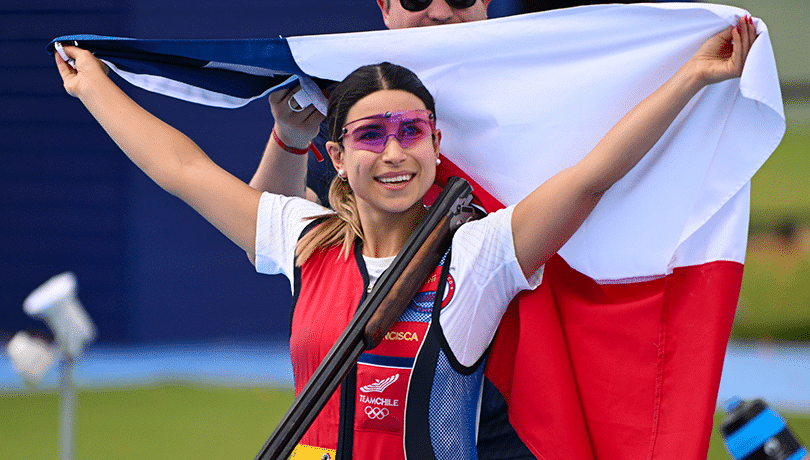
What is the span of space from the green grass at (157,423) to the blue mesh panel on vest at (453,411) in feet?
10.8

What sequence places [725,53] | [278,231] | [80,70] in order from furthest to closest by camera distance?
[80,70] → [278,231] → [725,53]

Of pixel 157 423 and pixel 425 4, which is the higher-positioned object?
pixel 425 4

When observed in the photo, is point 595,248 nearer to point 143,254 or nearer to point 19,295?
point 143,254

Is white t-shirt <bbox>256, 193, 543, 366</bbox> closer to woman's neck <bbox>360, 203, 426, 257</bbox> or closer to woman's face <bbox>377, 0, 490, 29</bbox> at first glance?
woman's neck <bbox>360, 203, 426, 257</bbox>

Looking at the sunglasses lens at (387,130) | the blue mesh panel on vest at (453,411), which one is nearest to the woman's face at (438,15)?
the sunglasses lens at (387,130)

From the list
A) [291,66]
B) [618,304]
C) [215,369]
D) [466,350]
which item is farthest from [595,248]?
[215,369]

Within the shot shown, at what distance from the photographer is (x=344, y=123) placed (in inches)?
70.7

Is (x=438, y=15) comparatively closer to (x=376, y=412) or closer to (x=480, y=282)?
(x=480, y=282)

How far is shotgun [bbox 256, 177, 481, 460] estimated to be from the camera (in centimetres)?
162

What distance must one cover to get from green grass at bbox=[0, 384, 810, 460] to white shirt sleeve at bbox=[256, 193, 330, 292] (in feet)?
10.3

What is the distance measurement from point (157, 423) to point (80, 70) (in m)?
3.96

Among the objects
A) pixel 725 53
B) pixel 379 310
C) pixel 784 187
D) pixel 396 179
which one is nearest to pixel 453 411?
pixel 379 310

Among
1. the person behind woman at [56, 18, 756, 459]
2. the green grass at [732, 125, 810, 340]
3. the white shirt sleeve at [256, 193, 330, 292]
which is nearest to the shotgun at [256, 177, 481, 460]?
the person behind woman at [56, 18, 756, 459]

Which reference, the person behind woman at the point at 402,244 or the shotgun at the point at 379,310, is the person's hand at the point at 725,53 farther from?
the shotgun at the point at 379,310
